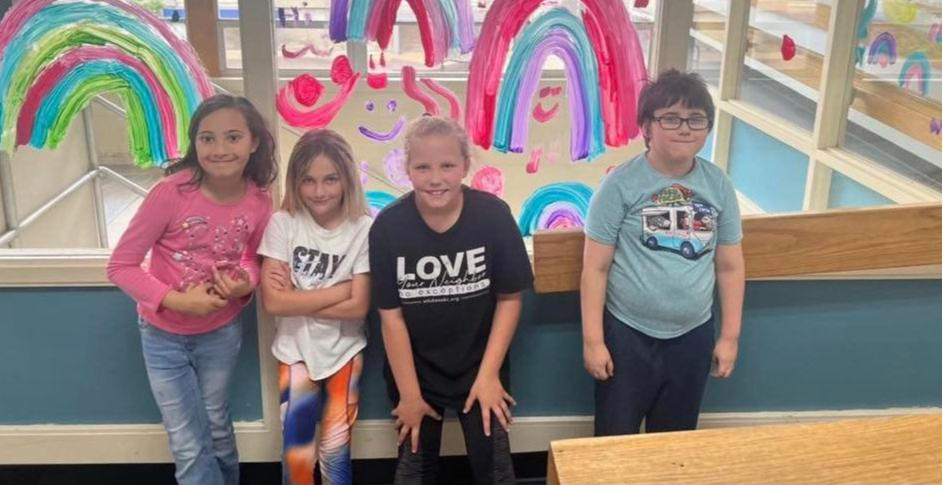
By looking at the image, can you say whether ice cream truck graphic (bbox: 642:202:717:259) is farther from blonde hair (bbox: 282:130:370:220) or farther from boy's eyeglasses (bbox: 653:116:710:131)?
blonde hair (bbox: 282:130:370:220)

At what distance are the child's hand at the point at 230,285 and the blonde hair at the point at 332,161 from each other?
17 centimetres

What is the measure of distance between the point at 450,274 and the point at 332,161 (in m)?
0.33

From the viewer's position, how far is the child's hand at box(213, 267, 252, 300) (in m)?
1.65

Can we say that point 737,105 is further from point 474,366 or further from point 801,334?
point 474,366

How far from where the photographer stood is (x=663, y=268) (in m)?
1.61

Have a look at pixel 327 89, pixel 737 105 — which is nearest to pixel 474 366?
pixel 327 89

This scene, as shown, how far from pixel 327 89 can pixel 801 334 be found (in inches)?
51.4

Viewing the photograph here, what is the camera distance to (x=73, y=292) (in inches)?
75.7

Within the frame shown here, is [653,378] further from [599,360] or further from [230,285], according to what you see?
[230,285]

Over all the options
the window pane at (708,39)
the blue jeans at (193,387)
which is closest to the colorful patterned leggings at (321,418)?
the blue jeans at (193,387)

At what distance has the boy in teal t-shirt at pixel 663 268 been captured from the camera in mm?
1592

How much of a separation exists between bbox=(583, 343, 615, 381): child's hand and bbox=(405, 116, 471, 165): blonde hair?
0.47 m

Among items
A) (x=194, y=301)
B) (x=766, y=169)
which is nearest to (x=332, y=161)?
(x=194, y=301)

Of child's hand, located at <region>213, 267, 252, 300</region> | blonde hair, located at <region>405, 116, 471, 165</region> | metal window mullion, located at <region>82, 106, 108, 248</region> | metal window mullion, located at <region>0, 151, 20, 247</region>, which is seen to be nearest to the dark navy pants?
blonde hair, located at <region>405, 116, 471, 165</region>
